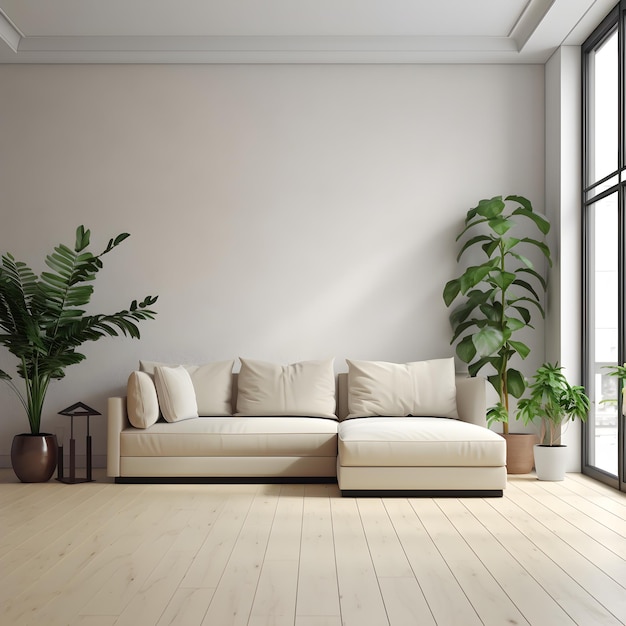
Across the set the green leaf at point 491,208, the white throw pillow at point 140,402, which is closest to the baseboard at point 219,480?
the white throw pillow at point 140,402

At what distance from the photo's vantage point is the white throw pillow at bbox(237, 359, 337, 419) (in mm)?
5688

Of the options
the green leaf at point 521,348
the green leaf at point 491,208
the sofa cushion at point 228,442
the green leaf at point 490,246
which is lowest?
the sofa cushion at point 228,442

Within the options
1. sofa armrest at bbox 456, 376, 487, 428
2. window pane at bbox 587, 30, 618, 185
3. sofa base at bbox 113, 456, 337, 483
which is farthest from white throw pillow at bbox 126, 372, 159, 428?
window pane at bbox 587, 30, 618, 185

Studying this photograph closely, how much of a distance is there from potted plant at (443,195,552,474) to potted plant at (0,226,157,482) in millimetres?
2490

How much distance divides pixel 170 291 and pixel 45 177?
1.41 metres

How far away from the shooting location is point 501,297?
20.3 feet

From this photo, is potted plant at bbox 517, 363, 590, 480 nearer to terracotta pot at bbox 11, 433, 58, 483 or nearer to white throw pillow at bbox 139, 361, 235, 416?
white throw pillow at bbox 139, 361, 235, 416

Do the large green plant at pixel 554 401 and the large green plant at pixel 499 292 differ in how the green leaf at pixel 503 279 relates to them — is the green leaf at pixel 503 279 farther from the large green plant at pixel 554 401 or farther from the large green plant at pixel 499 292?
the large green plant at pixel 554 401

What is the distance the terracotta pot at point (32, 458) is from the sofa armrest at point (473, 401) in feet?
10.0

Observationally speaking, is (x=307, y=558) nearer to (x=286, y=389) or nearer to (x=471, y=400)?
(x=286, y=389)

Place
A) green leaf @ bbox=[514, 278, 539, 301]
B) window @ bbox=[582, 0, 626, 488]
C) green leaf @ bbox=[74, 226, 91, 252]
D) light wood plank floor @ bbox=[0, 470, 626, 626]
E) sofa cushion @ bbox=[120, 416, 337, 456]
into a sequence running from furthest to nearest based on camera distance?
green leaf @ bbox=[514, 278, 539, 301], green leaf @ bbox=[74, 226, 91, 252], sofa cushion @ bbox=[120, 416, 337, 456], window @ bbox=[582, 0, 626, 488], light wood plank floor @ bbox=[0, 470, 626, 626]

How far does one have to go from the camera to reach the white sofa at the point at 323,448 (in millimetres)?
4793

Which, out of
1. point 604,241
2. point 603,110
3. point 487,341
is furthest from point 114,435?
point 603,110

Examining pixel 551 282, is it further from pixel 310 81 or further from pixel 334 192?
pixel 310 81
